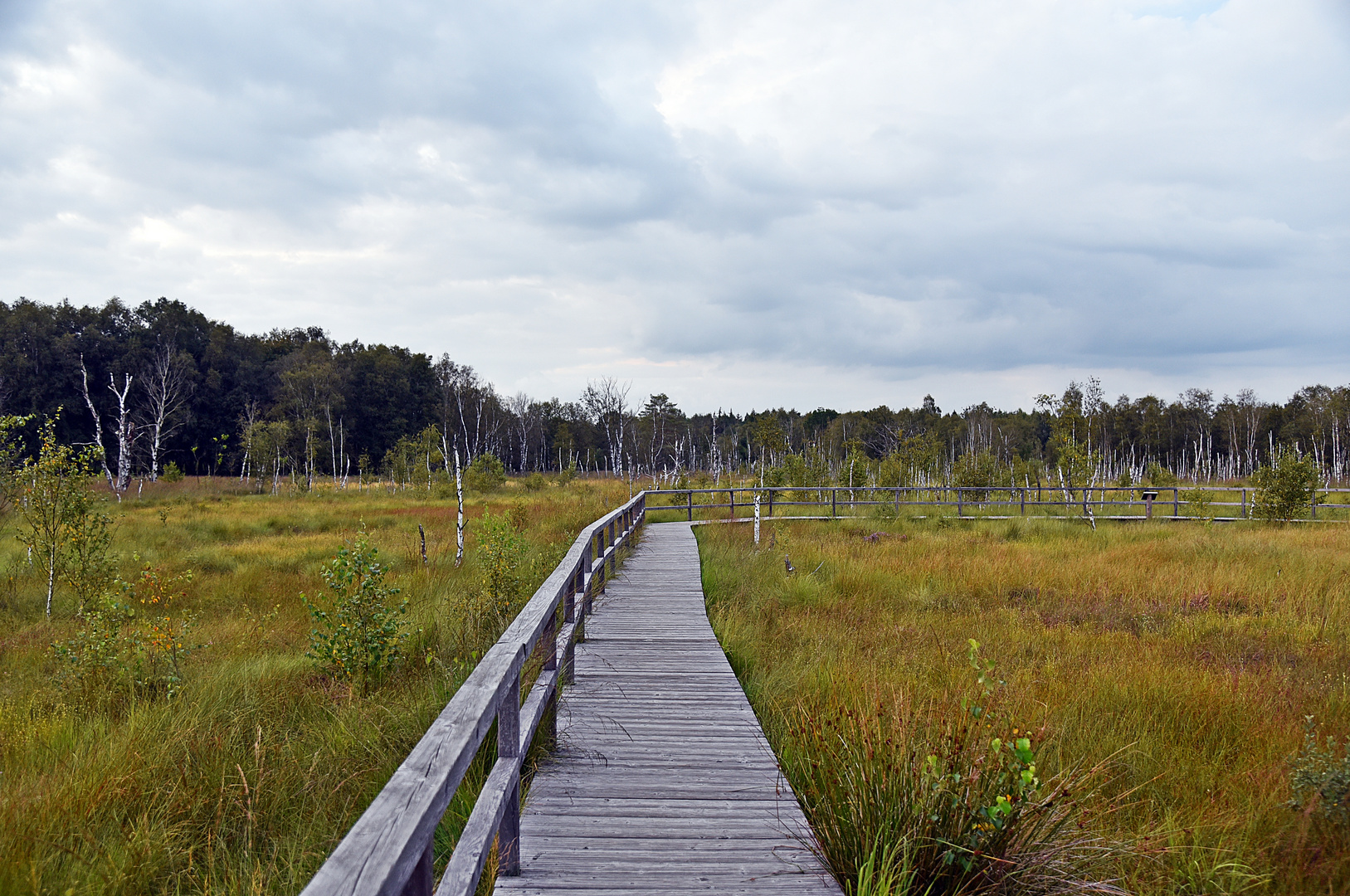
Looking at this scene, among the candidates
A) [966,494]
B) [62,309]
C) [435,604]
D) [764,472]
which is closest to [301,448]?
[62,309]

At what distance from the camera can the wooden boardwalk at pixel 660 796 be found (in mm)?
2902

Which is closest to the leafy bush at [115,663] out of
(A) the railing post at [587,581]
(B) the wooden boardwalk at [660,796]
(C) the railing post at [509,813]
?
(A) the railing post at [587,581]

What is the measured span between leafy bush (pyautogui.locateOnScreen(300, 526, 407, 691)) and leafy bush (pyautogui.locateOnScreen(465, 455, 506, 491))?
26.0 meters

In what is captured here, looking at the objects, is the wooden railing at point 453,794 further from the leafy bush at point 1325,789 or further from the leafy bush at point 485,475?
the leafy bush at point 485,475

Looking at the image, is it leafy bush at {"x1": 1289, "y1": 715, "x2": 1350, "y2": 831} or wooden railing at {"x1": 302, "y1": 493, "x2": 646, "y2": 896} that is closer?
wooden railing at {"x1": 302, "y1": 493, "x2": 646, "y2": 896}

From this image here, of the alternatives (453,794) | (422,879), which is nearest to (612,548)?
(453,794)

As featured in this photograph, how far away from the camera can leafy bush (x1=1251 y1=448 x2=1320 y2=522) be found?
61.9ft

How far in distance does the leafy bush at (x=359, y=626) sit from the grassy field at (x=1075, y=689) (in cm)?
337

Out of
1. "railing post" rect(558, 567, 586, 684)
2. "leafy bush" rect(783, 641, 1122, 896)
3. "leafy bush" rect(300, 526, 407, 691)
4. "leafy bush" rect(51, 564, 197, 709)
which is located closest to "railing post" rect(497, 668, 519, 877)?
"leafy bush" rect(783, 641, 1122, 896)

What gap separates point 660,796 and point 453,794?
7.05 feet

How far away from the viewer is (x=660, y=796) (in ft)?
12.1

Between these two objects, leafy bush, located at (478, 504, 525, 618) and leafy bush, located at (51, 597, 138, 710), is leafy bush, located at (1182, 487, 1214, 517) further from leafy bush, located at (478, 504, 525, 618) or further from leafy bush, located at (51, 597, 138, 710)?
leafy bush, located at (51, 597, 138, 710)

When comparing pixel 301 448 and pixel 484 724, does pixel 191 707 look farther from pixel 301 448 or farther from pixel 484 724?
pixel 301 448

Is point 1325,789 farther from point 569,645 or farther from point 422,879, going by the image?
point 569,645
